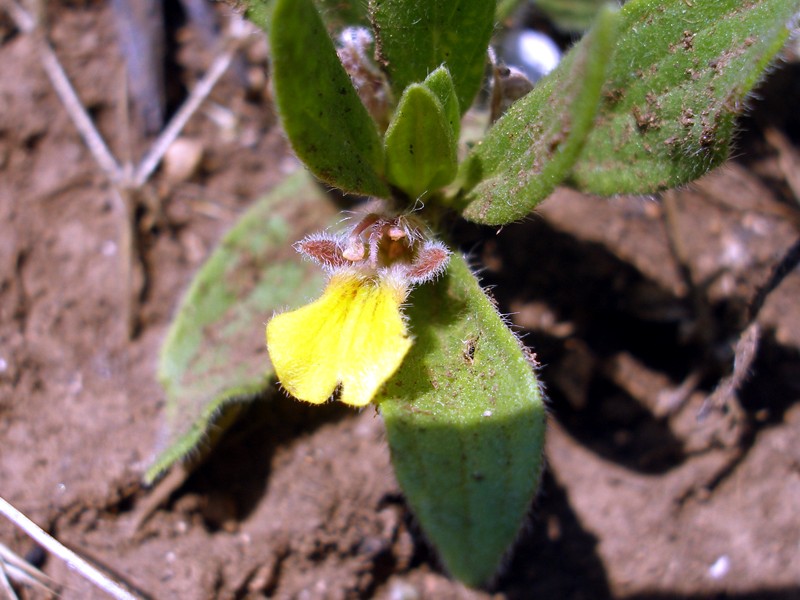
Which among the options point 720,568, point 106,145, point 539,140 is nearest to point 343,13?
point 539,140

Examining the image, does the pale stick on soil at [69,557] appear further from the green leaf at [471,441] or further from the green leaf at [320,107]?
the green leaf at [320,107]

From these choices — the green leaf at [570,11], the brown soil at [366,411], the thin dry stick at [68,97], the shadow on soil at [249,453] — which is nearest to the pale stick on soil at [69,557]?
the brown soil at [366,411]

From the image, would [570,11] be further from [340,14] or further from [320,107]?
[320,107]

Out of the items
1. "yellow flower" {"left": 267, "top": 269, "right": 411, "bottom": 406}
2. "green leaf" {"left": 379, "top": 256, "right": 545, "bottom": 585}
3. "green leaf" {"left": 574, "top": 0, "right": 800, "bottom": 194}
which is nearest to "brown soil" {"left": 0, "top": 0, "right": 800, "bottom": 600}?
"green leaf" {"left": 574, "top": 0, "right": 800, "bottom": 194}

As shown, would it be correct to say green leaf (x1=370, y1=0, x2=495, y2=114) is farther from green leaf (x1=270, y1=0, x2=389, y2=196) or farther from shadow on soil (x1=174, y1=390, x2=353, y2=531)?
shadow on soil (x1=174, y1=390, x2=353, y2=531)

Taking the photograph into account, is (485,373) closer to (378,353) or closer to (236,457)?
(378,353)

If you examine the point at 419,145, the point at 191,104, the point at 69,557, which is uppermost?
the point at 419,145
